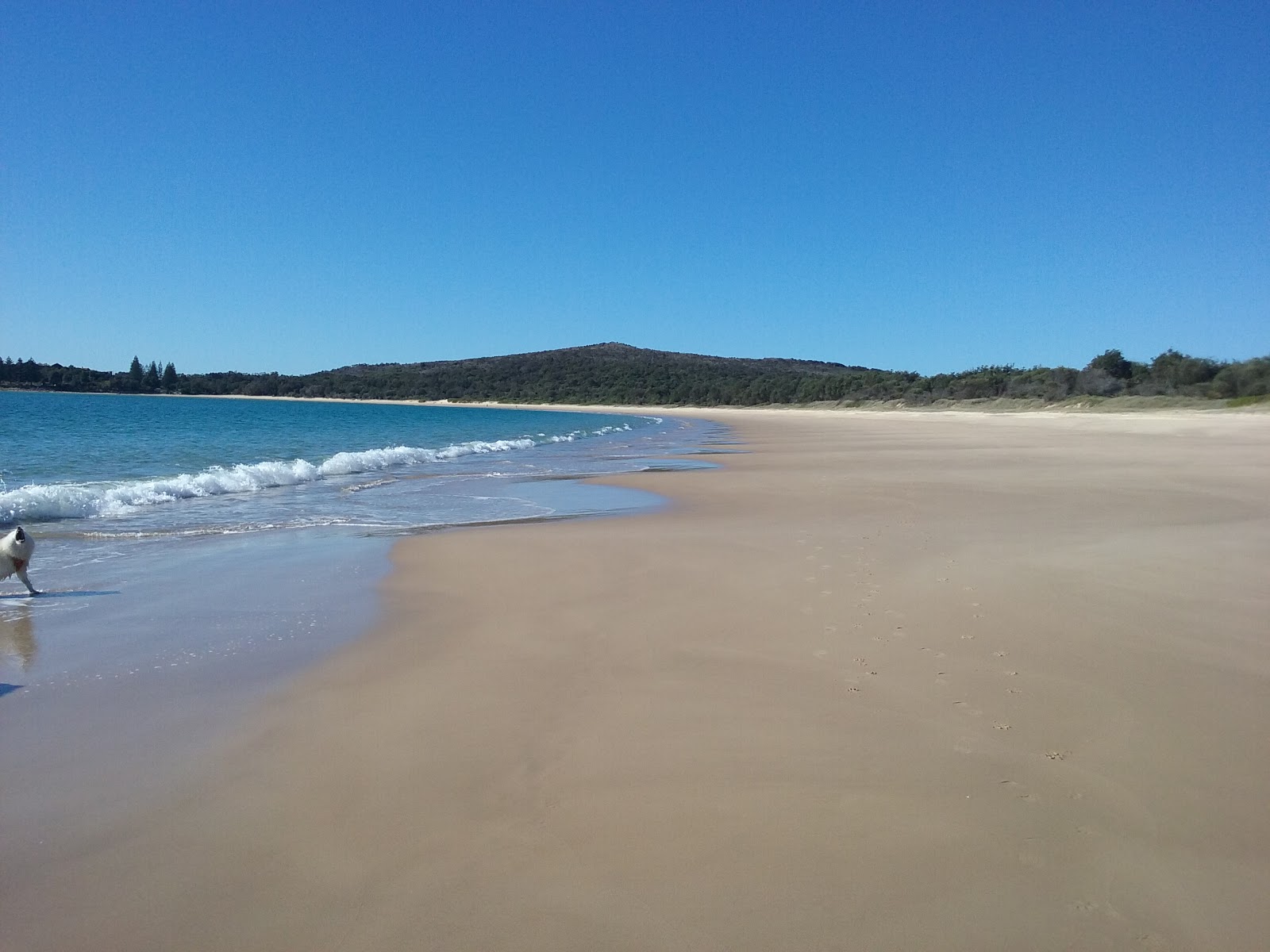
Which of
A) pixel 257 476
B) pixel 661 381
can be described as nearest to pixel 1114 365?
pixel 257 476

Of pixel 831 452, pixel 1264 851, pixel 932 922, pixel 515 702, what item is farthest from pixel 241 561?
pixel 831 452

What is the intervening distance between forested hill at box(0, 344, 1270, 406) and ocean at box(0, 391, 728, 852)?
33.9 m

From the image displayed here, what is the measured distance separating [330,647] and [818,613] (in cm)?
318

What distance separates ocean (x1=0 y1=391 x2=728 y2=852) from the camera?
3334 millimetres

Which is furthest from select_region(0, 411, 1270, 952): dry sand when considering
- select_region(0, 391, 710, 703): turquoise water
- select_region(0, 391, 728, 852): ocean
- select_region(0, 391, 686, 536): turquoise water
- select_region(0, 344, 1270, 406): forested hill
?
select_region(0, 344, 1270, 406): forested hill

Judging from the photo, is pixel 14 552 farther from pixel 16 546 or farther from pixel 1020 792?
pixel 1020 792

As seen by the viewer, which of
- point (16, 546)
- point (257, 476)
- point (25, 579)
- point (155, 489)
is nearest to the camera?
point (16, 546)

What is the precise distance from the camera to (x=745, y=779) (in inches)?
115

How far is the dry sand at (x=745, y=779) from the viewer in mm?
2162

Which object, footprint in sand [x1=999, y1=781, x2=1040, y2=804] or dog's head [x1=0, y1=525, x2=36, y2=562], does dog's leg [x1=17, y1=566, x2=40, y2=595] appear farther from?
footprint in sand [x1=999, y1=781, x2=1040, y2=804]

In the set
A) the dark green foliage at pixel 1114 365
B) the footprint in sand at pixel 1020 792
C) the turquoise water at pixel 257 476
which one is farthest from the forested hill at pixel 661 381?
the footprint in sand at pixel 1020 792

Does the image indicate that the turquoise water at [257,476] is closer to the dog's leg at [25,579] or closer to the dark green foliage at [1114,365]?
the dog's leg at [25,579]

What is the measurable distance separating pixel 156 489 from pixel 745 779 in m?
12.1

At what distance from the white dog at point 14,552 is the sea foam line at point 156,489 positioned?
4.79 metres
